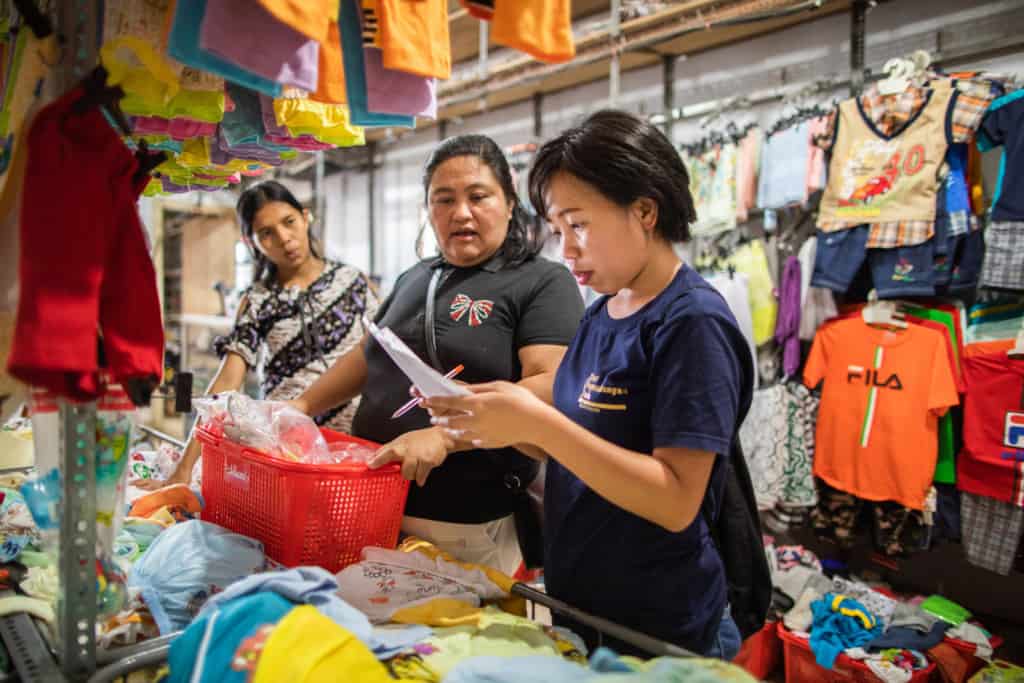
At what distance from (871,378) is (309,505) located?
9.89ft

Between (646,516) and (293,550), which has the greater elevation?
(646,516)

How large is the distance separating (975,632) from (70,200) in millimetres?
3562

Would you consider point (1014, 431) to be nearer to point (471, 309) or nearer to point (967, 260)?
point (967, 260)

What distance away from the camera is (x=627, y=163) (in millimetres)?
1143

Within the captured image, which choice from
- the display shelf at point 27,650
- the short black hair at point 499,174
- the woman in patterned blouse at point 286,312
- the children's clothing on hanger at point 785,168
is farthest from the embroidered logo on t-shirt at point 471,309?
the children's clothing on hanger at point 785,168

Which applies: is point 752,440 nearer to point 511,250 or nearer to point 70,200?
point 511,250

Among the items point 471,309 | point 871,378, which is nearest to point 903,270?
point 871,378

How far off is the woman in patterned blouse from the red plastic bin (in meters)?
2.24

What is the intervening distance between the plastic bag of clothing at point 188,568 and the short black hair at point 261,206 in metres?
1.73

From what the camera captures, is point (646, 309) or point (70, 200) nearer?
point (70, 200)

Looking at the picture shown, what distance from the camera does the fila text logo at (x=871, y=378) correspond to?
3.30m

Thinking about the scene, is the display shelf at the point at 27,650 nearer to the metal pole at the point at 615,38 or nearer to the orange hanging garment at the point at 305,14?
the orange hanging garment at the point at 305,14

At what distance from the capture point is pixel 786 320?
3.76 meters

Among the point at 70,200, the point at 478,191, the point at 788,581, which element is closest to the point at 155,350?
the point at 70,200
